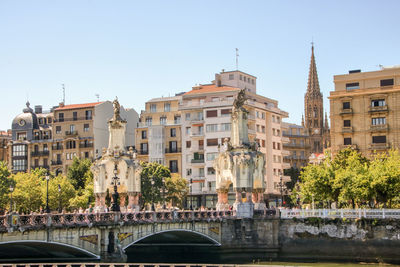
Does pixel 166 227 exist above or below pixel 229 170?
below

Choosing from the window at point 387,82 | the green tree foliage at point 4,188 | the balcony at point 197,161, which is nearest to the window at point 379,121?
the window at point 387,82

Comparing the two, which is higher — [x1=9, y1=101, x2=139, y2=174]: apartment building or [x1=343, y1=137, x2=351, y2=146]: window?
[x1=9, y1=101, x2=139, y2=174]: apartment building

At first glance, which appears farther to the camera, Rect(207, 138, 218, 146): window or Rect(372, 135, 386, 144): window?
Rect(207, 138, 218, 146): window

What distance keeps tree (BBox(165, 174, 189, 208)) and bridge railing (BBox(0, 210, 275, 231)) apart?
29425 millimetres

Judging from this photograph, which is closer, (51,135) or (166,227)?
(166,227)

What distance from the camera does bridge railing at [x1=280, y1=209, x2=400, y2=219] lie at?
61716 millimetres

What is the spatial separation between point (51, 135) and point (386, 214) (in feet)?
244

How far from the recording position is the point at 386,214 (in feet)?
204

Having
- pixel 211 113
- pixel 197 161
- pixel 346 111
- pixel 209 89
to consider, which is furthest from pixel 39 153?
pixel 346 111

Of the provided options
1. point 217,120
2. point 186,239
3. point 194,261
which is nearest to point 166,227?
point 194,261

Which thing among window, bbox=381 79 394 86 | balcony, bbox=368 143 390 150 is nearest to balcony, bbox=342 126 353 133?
balcony, bbox=368 143 390 150

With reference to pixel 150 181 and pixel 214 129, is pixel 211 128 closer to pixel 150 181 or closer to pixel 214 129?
pixel 214 129

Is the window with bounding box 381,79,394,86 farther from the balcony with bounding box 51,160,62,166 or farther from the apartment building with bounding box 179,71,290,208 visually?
the balcony with bounding box 51,160,62,166

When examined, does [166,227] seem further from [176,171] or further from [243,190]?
[176,171]
